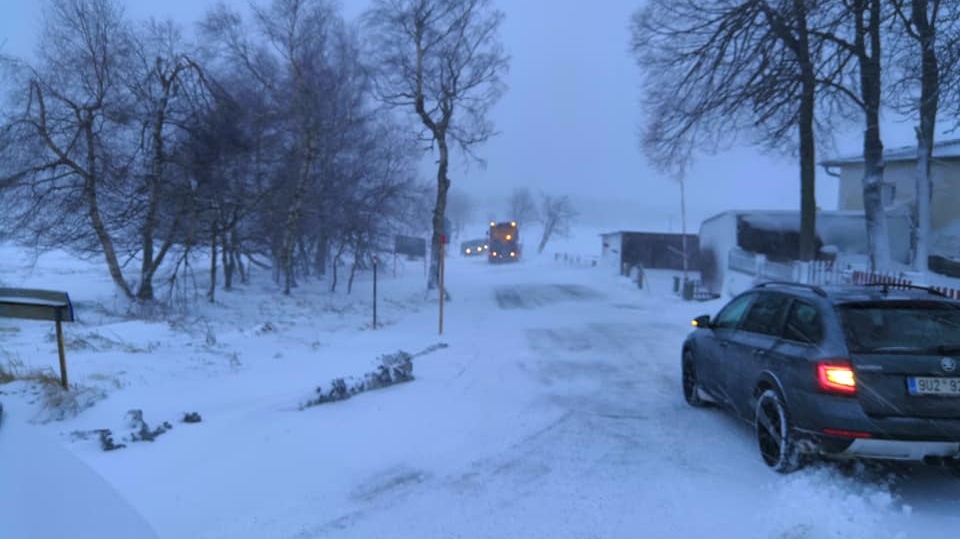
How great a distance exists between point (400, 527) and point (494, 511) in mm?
687

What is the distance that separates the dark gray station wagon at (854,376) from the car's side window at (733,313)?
2.00 feet

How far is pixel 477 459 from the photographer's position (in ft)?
17.7

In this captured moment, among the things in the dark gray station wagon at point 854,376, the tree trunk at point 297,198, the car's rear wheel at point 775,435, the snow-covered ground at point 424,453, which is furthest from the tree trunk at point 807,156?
the tree trunk at point 297,198

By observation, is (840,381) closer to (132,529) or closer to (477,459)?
(477,459)

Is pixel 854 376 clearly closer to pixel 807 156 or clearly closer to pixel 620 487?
pixel 620 487

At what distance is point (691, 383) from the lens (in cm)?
740

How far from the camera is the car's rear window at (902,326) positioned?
449cm

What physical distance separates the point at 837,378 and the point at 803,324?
28.8 inches

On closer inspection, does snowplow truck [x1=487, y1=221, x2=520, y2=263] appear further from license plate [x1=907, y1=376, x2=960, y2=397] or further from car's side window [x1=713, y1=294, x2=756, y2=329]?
license plate [x1=907, y1=376, x2=960, y2=397]

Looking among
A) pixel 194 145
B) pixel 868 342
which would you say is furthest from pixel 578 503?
pixel 194 145

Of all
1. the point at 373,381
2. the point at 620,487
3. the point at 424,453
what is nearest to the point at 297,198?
the point at 373,381

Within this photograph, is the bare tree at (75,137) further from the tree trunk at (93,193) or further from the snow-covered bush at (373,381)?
the snow-covered bush at (373,381)

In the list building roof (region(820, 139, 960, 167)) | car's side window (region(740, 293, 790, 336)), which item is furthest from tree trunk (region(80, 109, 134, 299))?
building roof (region(820, 139, 960, 167))

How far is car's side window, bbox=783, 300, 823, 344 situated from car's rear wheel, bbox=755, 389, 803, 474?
1.68 ft
